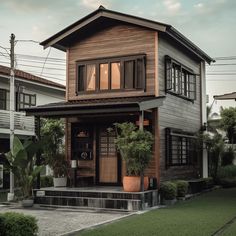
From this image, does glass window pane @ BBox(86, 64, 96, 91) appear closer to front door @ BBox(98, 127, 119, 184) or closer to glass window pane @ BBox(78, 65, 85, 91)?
glass window pane @ BBox(78, 65, 85, 91)

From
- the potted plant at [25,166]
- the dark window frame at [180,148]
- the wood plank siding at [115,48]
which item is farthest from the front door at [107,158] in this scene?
the potted plant at [25,166]

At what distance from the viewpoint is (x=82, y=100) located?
1892 cm

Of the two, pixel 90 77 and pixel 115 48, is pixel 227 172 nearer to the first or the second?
pixel 90 77

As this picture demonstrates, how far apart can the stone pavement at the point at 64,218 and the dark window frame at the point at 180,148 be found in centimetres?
461

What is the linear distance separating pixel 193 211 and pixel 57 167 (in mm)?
6393

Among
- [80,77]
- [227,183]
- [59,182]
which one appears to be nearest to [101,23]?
[80,77]

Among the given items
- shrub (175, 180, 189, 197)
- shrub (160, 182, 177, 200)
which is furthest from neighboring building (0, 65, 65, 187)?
shrub (160, 182, 177, 200)

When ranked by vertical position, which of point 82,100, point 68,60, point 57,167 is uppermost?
point 68,60

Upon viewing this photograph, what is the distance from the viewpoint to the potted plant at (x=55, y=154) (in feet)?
60.1

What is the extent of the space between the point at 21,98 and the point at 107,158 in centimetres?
1117

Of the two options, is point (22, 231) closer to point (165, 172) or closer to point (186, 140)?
point (165, 172)

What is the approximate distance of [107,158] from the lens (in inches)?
729

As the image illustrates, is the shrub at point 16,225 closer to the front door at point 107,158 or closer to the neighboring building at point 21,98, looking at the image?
the front door at point 107,158

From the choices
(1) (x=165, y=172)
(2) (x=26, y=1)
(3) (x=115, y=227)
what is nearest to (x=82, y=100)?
(1) (x=165, y=172)
